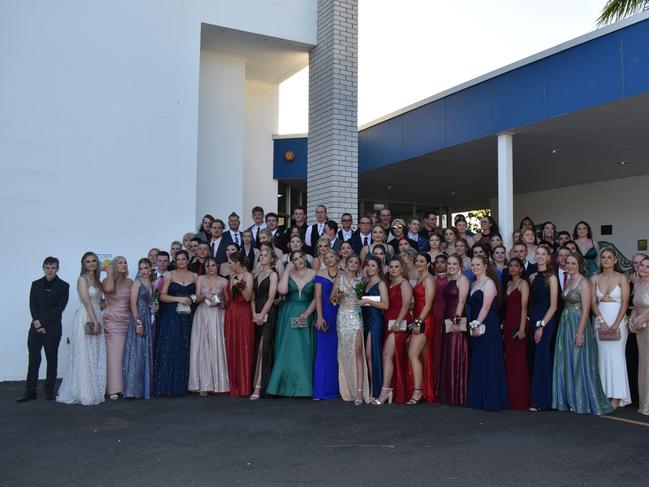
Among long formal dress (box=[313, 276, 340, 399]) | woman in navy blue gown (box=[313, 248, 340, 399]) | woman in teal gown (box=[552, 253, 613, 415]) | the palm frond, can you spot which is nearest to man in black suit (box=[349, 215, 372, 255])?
woman in navy blue gown (box=[313, 248, 340, 399])

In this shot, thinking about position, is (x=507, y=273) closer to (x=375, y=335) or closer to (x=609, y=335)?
(x=609, y=335)

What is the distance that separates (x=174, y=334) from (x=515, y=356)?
13.0 feet

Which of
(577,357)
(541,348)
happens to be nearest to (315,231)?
(541,348)

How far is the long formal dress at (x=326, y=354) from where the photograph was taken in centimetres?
725

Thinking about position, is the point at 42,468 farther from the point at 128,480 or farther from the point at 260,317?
the point at 260,317

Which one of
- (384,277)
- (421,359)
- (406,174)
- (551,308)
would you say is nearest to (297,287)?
(384,277)

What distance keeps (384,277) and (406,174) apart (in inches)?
306

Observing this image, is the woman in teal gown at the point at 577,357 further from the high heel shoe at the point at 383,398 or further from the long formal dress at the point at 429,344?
the high heel shoe at the point at 383,398

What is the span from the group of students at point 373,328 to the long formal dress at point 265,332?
0.02 meters

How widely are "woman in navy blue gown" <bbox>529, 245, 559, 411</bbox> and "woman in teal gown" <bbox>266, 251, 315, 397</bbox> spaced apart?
251 cm

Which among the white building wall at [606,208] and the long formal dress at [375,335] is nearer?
the long formal dress at [375,335]

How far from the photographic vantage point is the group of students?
6645 mm

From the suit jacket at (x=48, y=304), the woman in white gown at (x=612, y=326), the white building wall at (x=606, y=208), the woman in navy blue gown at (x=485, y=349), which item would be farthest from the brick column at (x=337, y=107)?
the white building wall at (x=606, y=208)

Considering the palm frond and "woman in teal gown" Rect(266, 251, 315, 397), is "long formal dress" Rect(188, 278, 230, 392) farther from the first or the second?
the palm frond
